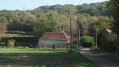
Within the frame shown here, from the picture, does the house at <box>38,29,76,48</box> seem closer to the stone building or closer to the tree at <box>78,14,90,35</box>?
the stone building

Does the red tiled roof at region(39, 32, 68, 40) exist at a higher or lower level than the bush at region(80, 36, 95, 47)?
higher

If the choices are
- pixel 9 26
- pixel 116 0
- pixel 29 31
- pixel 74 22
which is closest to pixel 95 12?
pixel 74 22

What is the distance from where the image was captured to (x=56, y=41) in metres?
75.9

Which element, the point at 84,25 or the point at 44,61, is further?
the point at 84,25

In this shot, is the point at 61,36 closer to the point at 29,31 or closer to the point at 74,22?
the point at 74,22

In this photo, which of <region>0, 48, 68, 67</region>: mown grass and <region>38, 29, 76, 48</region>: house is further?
<region>38, 29, 76, 48</region>: house

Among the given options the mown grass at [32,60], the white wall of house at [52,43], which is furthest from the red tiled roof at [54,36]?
the mown grass at [32,60]

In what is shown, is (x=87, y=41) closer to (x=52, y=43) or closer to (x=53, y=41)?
(x=53, y=41)

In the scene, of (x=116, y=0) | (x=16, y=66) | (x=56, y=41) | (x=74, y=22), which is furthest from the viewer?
(x=74, y=22)

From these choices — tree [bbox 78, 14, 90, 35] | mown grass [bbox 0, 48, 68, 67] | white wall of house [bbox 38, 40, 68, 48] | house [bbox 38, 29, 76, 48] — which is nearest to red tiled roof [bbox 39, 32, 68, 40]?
house [bbox 38, 29, 76, 48]

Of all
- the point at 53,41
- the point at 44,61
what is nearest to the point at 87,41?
the point at 53,41

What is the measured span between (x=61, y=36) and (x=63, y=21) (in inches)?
1241

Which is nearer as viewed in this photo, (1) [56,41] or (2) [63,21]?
(1) [56,41]

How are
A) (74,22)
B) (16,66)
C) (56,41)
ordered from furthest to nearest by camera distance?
1. (74,22)
2. (56,41)
3. (16,66)
